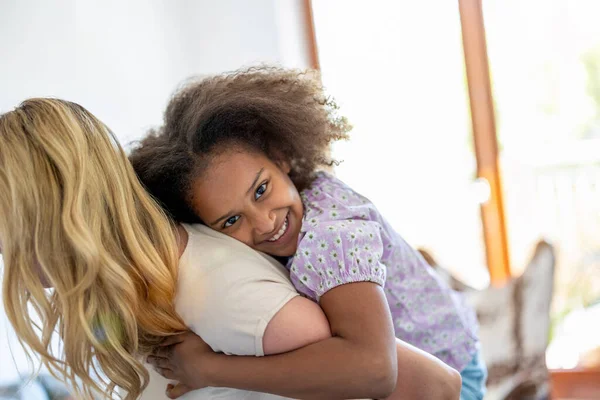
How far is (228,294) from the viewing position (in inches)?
43.8

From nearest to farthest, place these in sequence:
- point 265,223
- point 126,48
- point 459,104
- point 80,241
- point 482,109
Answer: point 80,241
point 265,223
point 126,48
point 482,109
point 459,104

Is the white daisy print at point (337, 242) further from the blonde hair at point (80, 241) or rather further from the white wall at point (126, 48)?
the white wall at point (126, 48)

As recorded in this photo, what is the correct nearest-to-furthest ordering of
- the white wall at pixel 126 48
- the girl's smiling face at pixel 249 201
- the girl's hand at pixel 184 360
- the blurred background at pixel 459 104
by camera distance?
1. the girl's hand at pixel 184 360
2. the girl's smiling face at pixel 249 201
3. the white wall at pixel 126 48
4. the blurred background at pixel 459 104

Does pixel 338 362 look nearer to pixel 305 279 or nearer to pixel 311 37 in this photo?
pixel 305 279

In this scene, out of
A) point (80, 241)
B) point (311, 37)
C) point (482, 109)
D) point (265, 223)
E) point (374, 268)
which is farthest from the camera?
point (311, 37)

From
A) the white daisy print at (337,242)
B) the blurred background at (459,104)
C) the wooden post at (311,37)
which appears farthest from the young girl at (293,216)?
the wooden post at (311,37)

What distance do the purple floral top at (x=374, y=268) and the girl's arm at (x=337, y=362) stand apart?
0.14 feet

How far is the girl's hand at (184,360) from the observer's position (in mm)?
1197

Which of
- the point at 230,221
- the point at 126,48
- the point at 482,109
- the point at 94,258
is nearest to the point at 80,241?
the point at 94,258

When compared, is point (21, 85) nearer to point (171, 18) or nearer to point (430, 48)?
point (171, 18)

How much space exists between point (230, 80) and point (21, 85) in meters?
1.15

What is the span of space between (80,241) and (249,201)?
35cm

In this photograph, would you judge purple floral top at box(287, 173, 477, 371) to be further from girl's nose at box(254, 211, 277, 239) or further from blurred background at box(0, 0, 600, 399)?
blurred background at box(0, 0, 600, 399)

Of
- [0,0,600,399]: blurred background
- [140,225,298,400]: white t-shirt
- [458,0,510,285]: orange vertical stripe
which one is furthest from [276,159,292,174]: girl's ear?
[458,0,510,285]: orange vertical stripe
